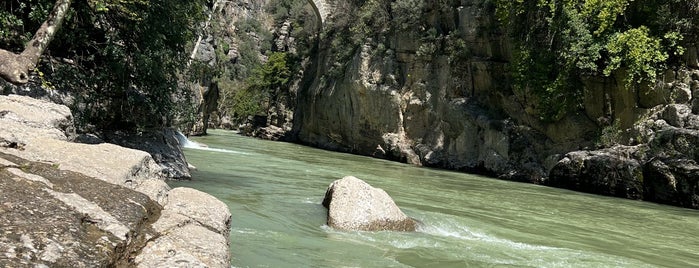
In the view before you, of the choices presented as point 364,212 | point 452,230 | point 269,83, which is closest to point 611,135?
point 452,230

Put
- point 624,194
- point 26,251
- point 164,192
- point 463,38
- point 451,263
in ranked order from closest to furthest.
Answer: point 26,251
point 164,192
point 451,263
point 624,194
point 463,38

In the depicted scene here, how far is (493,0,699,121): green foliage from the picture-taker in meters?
16.8

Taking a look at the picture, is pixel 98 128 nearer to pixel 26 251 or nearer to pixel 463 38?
pixel 26 251

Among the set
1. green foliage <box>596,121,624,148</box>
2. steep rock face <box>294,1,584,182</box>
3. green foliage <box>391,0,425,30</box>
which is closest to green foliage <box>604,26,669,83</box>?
green foliage <box>596,121,624,148</box>

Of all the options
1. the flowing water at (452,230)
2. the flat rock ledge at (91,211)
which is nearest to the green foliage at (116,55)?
the flowing water at (452,230)

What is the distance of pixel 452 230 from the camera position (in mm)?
7840

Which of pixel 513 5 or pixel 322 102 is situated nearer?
pixel 513 5

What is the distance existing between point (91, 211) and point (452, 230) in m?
5.42

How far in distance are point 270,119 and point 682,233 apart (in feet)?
126

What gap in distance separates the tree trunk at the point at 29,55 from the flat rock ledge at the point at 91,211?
85.6 inches

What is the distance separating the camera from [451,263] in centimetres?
586

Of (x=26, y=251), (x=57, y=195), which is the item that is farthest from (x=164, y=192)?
(x=26, y=251)

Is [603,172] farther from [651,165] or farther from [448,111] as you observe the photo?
[448,111]

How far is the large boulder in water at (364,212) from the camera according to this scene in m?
7.21
